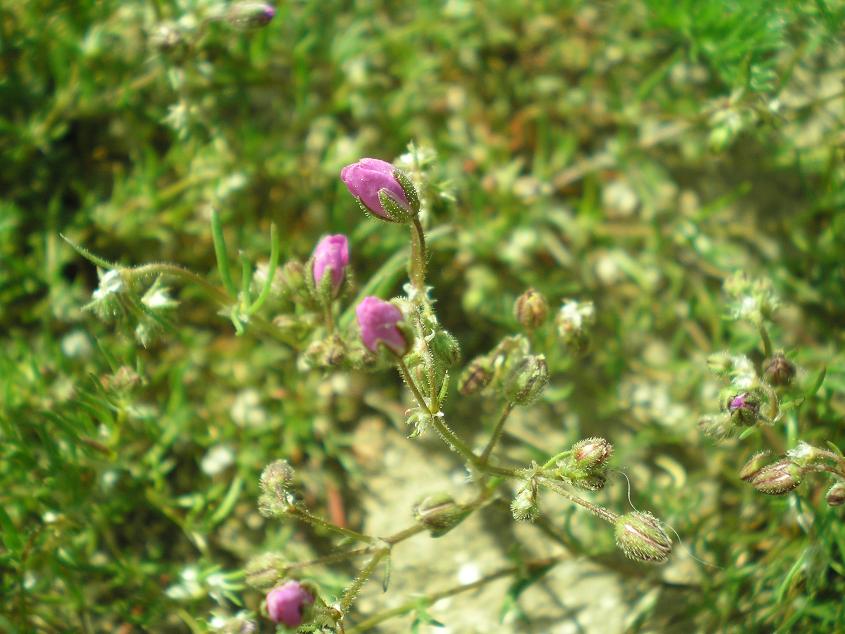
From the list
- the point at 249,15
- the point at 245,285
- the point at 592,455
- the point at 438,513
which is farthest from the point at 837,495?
the point at 249,15

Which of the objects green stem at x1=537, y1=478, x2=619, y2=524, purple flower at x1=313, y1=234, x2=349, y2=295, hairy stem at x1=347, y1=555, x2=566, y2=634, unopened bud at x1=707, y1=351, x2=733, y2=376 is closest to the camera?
green stem at x1=537, y1=478, x2=619, y2=524

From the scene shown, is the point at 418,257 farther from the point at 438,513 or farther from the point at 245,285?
the point at 438,513

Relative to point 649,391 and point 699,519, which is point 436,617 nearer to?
point 699,519

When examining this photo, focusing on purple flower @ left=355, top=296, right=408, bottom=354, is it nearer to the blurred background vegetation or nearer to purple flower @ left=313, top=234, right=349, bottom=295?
purple flower @ left=313, top=234, right=349, bottom=295

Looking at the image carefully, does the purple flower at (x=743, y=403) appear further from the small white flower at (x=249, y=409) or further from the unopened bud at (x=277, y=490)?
the small white flower at (x=249, y=409)

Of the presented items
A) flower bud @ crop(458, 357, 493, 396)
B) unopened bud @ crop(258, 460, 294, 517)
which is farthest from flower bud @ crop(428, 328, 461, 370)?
unopened bud @ crop(258, 460, 294, 517)

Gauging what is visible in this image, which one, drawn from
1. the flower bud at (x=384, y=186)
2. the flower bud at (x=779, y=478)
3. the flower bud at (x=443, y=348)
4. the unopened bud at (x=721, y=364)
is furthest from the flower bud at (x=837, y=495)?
the flower bud at (x=384, y=186)
